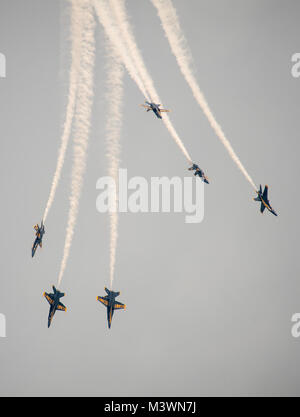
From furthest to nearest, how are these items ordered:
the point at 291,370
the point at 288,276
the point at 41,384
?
1. the point at 291,370
2. the point at 288,276
3. the point at 41,384

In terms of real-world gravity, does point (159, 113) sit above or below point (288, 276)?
above

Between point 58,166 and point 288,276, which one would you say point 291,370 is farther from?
point 58,166

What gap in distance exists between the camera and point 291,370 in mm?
92750

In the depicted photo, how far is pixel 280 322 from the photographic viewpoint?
78.4 meters

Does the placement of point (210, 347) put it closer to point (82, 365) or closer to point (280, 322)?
point (280, 322)

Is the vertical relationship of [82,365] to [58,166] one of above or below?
below

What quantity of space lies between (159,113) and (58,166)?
41.0 ft

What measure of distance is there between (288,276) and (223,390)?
29.7 metres
